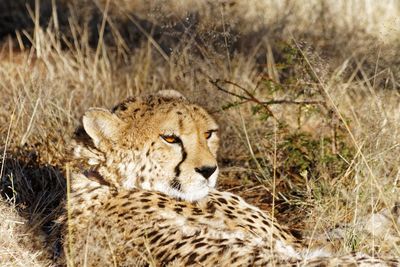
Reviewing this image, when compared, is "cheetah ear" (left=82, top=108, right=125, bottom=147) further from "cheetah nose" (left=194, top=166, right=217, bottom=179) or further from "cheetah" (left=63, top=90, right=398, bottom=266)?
"cheetah nose" (left=194, top=166, right=217, bottom=179)

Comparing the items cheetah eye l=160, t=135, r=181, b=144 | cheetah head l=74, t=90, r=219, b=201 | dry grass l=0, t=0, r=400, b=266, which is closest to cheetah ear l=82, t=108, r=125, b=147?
cheetah head l=74, t=90, r=219, b=201

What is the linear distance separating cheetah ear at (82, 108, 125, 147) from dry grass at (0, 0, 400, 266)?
0.89ft

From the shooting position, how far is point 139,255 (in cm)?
299

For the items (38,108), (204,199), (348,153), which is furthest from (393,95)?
(38,108)

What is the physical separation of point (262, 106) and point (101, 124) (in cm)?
100

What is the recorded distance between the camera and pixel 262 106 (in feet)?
13.6

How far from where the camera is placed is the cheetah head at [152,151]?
3.43 meters

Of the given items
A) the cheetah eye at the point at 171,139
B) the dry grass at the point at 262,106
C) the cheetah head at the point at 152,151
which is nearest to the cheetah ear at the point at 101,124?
the cheetah head at the point at 152,151

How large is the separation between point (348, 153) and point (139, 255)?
4.85ft

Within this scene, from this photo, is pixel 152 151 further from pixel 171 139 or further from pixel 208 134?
A: pixel 208 134

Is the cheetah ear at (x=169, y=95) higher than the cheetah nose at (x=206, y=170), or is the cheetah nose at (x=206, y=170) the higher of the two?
the cheetah ear at (x=169, y=95)

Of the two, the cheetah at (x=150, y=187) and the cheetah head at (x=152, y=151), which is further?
the cheetah head at (x=152, y=151)

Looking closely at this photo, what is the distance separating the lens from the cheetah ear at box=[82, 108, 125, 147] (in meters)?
3.41

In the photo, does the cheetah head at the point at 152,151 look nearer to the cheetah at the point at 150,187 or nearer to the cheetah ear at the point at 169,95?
the cheetah at the point at 150,187
